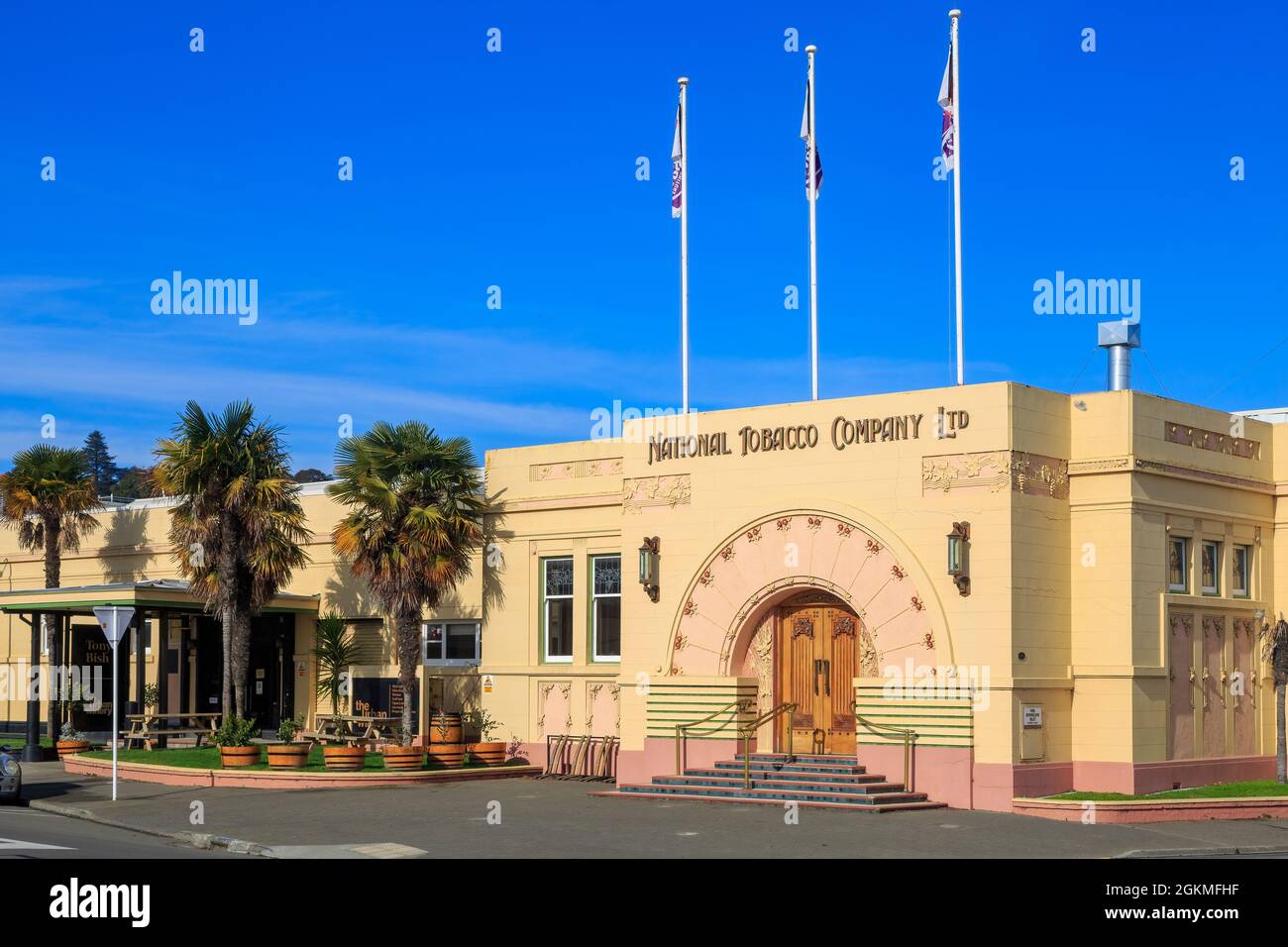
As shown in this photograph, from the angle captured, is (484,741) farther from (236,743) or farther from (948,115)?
(948,115)

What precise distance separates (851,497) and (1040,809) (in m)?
5.58

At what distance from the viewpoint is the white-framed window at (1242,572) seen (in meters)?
26.8

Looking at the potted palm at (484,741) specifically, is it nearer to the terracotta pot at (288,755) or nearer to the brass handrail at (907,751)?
the terracotta pot at (288,755)

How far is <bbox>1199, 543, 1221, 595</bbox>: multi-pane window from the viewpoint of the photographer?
2589 centimetres

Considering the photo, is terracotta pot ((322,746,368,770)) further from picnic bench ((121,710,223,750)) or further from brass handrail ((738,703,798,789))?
brass handrail ((738,703,798,789))

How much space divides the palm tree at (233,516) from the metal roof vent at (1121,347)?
1672 centimetres

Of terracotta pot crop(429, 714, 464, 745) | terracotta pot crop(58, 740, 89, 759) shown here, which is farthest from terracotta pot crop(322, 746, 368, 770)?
terracotta pot crop(58, 740, 89, 759)

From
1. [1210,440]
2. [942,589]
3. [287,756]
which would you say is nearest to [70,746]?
[287,756]

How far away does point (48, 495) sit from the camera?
39.8 m

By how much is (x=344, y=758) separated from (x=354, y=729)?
6.44 meters

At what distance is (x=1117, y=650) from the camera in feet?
78.0

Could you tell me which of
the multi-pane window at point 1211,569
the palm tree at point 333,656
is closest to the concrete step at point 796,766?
the multi-pane window at point 1211,569

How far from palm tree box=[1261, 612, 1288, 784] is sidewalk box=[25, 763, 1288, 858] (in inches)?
133
